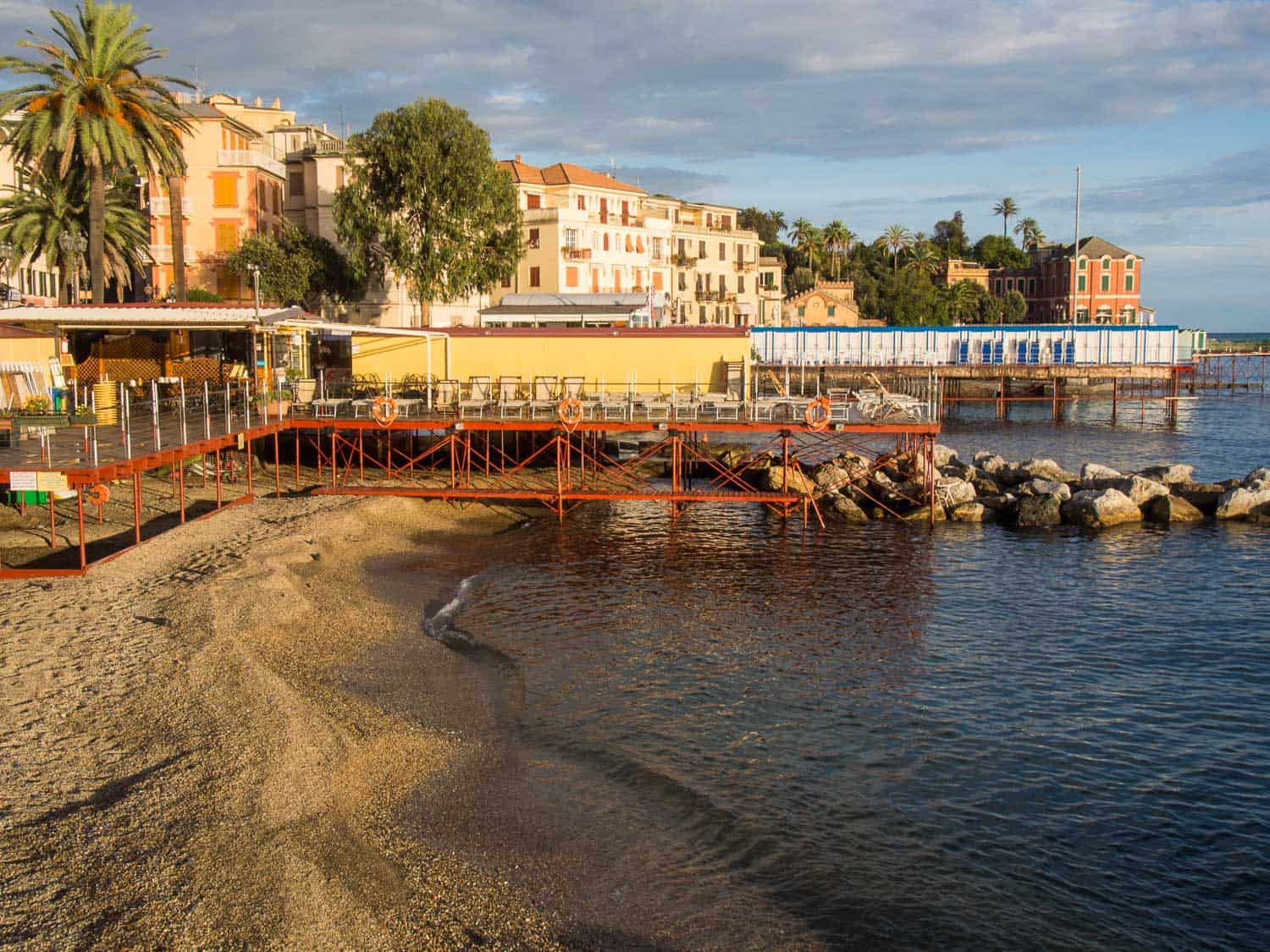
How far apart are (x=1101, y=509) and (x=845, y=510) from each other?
8036mm

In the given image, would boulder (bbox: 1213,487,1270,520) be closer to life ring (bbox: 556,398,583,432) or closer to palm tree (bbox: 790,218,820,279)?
life ring (bbox: 556,398,583,432)

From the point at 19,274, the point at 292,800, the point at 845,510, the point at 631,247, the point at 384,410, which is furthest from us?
the point at 631,247

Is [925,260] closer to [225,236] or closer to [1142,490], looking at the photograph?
[225,236]

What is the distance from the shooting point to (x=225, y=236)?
59.8 m

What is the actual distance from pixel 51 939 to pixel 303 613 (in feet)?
38.0

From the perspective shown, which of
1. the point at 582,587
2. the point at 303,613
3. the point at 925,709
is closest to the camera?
the point at 925,709

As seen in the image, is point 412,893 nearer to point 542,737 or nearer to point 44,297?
point 542,737

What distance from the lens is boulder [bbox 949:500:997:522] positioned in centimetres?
3472

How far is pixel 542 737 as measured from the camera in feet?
52.9

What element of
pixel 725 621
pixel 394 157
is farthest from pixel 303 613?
pixel 394 157

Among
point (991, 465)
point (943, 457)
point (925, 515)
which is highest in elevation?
point (943, 457)

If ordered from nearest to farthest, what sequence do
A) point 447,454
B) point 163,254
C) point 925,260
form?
point 447,454 < point 163,254 < point 925,260

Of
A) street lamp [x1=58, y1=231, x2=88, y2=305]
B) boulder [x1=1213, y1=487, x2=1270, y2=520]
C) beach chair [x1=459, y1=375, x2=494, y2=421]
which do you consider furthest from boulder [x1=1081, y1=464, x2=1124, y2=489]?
street lamp [x1=58, y1=231, x2=88, y2=305]

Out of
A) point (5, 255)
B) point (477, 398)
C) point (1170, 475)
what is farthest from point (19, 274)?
point (1170, 475)
